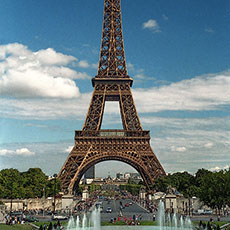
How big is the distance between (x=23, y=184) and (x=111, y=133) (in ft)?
67.1

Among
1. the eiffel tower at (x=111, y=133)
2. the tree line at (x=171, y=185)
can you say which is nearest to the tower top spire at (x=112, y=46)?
the eiffel tower at (x=111, y=133)

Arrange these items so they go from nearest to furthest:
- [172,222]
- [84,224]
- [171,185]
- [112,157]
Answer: [84,224], [172,222], [171,185], [112,157]

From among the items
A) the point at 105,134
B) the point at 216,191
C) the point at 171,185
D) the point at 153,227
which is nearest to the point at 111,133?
the point at 105,134

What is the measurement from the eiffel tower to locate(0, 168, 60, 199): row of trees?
19.4ft

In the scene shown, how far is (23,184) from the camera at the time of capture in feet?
217

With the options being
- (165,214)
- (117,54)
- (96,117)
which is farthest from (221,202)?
(117,54)

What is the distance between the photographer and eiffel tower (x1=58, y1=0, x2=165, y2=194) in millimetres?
65875

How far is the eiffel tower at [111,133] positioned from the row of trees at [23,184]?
5.90 m

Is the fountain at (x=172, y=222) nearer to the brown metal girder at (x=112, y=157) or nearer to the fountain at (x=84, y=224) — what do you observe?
the fountain at (x=84, y=224)

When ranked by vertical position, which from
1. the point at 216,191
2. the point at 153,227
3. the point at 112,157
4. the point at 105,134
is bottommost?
the point at 153,227

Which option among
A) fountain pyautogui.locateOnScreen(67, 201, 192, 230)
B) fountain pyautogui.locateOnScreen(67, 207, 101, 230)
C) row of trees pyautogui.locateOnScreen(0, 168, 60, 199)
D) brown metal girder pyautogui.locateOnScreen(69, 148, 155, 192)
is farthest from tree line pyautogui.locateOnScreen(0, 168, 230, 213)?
fountain pyautogui.locateOnScreen(67, 207, 101, 230)

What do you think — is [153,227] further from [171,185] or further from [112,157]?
[112,157]

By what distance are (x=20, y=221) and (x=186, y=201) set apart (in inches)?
986

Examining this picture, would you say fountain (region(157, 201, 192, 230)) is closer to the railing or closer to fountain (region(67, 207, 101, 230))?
fountain (region(67, 207, 101, 230))
